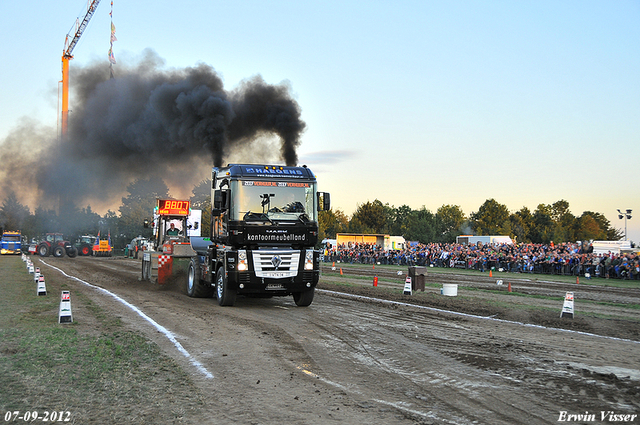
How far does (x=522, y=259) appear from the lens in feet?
116

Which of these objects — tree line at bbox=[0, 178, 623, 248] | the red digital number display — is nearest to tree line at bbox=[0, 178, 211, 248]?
tree line at bbox=[0, 178, 623, 248]

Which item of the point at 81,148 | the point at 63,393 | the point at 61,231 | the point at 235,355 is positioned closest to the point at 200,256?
the point at 235,355

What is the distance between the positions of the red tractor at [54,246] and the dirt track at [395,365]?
43.5 meters

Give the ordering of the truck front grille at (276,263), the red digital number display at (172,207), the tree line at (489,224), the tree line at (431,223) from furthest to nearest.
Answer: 1. the tree line at (489,224)
2. the tree line at (431,223)
3. the red digital number display at (172,207)
4. the truck front grille at (276,263)

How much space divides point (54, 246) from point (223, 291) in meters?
44.3

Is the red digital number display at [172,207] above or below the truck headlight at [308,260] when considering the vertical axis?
above

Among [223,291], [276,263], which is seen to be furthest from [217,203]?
[223,291]

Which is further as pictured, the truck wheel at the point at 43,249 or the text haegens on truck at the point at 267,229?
the truck wheel at the point at 43,249

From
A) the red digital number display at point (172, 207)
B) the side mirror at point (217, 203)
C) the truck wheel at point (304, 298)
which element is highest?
the red digital number display at point (172, 207)

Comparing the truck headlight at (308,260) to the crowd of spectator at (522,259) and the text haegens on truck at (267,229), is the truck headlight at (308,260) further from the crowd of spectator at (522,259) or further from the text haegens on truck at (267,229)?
the crowd of spectator at (522,259)

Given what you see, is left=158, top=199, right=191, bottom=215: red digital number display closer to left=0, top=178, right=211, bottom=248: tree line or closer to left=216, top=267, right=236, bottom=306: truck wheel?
left=216, top=267, right=236, bottom=306: truck wheel

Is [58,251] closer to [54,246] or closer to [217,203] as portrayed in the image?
[54,246]

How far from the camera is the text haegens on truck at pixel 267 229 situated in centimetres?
1327

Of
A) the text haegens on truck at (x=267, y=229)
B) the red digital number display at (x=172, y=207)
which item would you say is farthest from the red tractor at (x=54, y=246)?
the text haegens on truck at (x=267, y=229)
